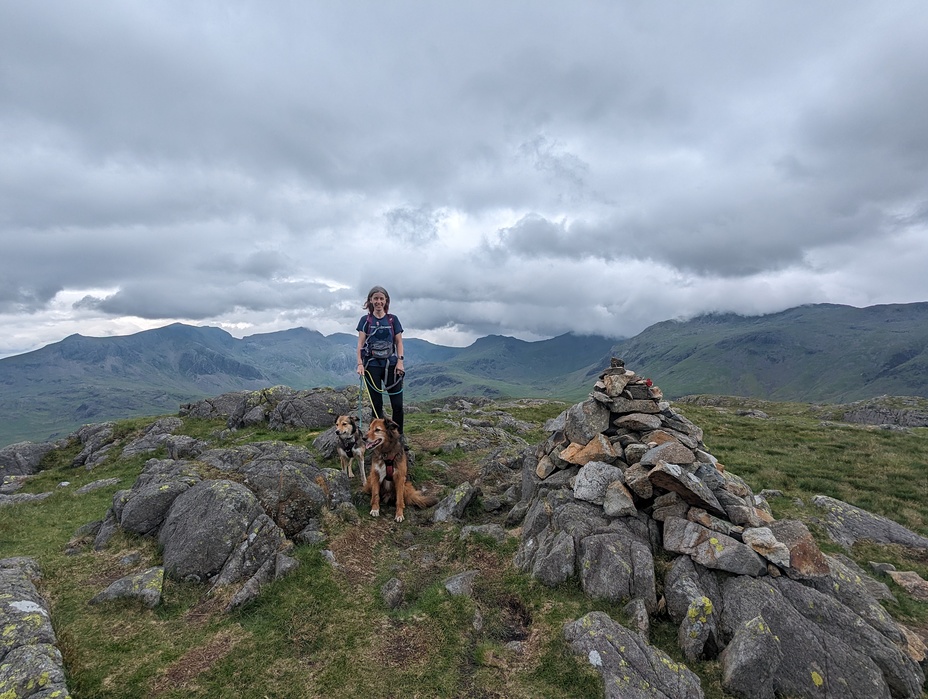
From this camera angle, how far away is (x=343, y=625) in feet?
31.4

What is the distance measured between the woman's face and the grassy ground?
7.66 meters

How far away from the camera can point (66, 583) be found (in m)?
10.1

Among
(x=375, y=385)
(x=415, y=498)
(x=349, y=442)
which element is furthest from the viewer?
(x=375, y=385)

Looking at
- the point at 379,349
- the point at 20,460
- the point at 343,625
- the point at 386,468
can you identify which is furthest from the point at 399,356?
the point at 20,460

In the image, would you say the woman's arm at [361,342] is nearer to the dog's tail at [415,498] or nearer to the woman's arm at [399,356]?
the woman's arm at [399,356]

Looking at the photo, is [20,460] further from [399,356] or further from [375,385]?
[399,356]

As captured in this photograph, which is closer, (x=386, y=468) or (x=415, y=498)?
(x=386, y=468)

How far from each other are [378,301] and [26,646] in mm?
12756

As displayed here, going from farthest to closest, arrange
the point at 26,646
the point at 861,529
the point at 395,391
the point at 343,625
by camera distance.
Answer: the point at 395,391
the point at 861,529
the point at 343,625
the point at 26,646

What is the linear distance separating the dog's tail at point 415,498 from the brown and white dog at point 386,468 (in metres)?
0.04

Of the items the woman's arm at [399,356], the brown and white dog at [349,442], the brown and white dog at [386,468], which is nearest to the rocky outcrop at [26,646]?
the brown and white dog at [386,468]

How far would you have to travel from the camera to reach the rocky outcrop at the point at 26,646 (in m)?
6.42

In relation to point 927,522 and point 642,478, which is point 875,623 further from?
point 927,522

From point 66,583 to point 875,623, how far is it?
19547mm
